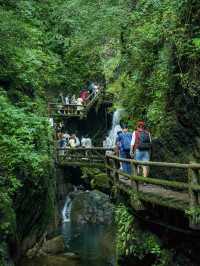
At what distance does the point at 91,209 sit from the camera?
3244cm

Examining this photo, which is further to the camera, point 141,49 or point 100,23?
point 100,23

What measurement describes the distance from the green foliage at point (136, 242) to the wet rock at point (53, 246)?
858 cm

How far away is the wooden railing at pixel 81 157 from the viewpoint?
28625 millimetres

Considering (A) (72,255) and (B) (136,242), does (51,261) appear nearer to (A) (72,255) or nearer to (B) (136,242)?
(A) (72,255)

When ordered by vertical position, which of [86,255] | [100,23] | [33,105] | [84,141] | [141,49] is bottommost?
[86,255]

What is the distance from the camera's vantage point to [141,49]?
20250mm

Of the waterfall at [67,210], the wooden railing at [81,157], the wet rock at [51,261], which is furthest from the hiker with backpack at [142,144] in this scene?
the waterfall at [67,210]

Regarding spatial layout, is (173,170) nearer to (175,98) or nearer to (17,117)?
(175,98)

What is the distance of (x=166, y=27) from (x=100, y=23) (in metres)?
10.3

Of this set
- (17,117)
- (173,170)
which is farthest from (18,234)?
(173,170)

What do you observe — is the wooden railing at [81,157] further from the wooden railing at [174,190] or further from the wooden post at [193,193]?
the wooden post at [193,193]

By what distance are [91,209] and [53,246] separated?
9030 mm

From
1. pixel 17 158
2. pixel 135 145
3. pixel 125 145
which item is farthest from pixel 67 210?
pixel 135 145

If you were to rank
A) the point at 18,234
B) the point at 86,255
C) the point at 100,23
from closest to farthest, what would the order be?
the point at 18,234, the point at 86,255, the point at 100,23
